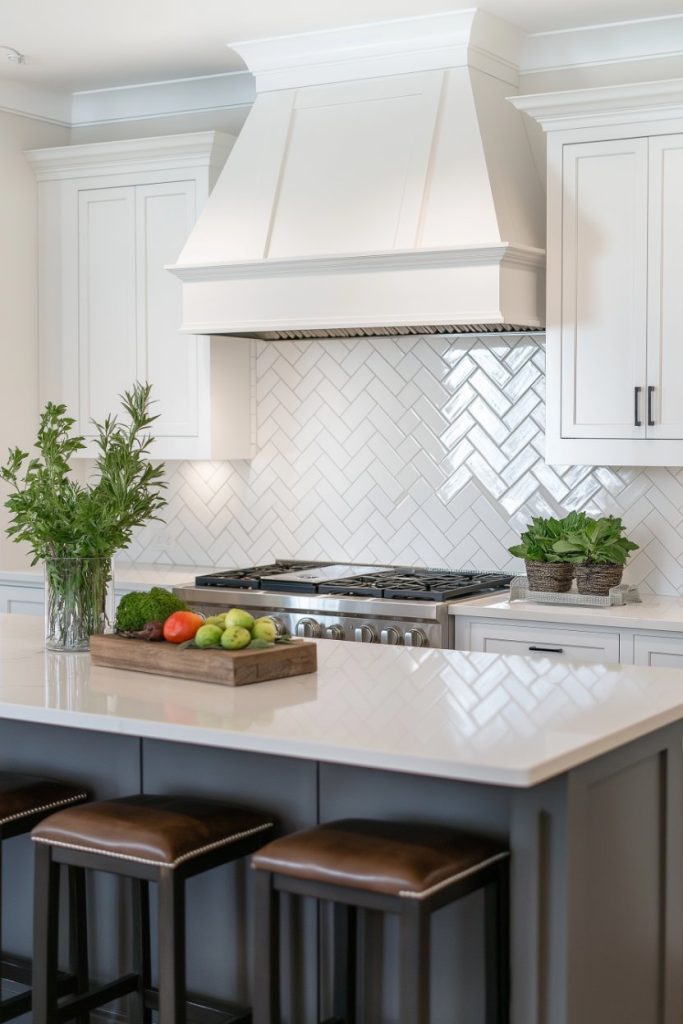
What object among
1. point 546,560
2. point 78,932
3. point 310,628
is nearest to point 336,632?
point 310,628

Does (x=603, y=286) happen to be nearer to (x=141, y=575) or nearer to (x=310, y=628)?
(x=310, y=628)

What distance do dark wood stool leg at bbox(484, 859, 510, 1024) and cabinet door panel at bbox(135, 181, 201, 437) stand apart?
10.4 feet

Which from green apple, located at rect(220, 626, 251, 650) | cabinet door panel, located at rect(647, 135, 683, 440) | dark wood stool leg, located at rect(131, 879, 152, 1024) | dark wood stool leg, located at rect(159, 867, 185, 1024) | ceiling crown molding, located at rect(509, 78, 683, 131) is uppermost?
ceiling crown molding, located at rect(509, 78, 683, 131)

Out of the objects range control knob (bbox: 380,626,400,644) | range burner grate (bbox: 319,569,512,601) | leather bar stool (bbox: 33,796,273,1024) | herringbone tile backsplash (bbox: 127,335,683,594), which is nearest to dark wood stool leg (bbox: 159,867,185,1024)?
leather bar stool (bbox: 33,796,273,1024)

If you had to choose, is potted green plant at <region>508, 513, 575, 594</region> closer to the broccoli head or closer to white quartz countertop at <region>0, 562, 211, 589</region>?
white quartz countertop at <region>0, 562, 211, 589</region>

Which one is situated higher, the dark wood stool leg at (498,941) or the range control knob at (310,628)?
the range control knob at (310,628)

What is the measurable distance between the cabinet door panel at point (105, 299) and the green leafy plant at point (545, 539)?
187 cm

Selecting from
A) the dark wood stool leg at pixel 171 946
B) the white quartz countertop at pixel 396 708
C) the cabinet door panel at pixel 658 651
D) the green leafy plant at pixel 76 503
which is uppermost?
the green leafy plant at pixel 76 503

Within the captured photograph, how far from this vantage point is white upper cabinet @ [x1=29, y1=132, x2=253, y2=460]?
5.27 metres

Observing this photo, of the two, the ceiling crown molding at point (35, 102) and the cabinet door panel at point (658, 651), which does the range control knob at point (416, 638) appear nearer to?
the cabinet door panel at point (658, 651)

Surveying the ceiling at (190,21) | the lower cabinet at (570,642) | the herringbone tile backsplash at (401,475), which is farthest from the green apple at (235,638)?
the ceiling at (190,21)

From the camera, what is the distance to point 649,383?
4.36 m

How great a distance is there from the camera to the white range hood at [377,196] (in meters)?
4.44

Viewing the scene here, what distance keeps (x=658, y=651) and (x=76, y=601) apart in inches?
72.8
